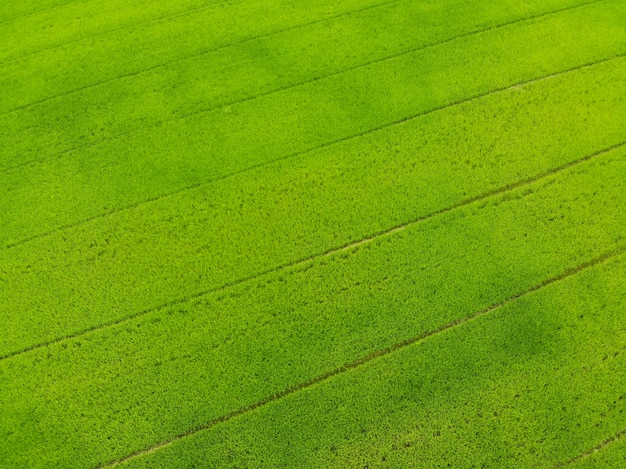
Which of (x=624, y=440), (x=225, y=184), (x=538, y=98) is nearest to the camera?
(x=624, y=440)

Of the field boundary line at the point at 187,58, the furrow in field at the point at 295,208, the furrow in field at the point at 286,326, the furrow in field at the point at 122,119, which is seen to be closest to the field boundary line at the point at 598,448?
the furrow in field at the point at 286,326

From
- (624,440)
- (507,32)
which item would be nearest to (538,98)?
(507,32)

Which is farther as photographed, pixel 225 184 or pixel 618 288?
pixel 225 184

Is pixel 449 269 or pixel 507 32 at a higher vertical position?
pixel 507 32

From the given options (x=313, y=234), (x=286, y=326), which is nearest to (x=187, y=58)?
(x=313, y=234)

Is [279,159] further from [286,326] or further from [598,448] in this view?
[598,448]

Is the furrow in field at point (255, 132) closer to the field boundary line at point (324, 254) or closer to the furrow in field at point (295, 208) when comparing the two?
the furrow in field at point (295, 208)

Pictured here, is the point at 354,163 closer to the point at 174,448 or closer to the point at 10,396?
the point at 174,448
